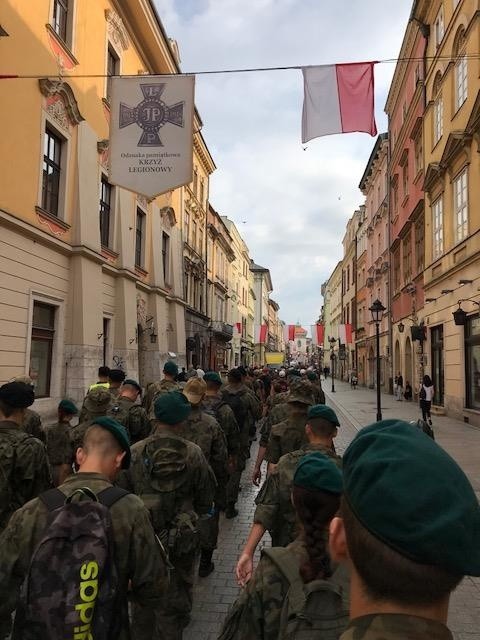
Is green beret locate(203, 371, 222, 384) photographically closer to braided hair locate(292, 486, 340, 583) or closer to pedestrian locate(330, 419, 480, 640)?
braided hair locate(292, 486, 340, 583)

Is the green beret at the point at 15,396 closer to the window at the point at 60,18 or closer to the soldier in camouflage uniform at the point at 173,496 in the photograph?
the soldier in camouflage uniform at the point at 173,496

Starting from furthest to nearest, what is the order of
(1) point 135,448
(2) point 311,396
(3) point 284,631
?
(2) point 311,396 → (1) point 135,448 → (3) point 284,631

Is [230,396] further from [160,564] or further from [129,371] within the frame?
[129,371]

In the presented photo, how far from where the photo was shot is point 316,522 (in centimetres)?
212

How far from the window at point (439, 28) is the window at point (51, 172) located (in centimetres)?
1518

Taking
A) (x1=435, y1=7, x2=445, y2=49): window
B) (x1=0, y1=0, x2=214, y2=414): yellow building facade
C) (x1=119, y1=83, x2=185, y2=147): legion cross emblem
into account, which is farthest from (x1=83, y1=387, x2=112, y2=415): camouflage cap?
(x1=435, y1=7, x2=445, y2=49): window

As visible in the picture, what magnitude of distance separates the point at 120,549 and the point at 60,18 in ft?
52.6

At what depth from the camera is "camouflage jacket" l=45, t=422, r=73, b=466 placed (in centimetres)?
571

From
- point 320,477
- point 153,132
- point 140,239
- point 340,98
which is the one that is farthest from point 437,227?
point 320,477

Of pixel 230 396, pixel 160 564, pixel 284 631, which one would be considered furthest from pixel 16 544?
pixel 230 396

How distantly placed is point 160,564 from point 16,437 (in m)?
1.75

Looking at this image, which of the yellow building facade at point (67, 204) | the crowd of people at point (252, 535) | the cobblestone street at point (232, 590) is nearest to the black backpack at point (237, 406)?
the cobblestone street at point (232, 590)

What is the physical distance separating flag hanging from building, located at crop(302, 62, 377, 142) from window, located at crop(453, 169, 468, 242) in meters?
8.82

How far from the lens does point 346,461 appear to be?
1171mm
